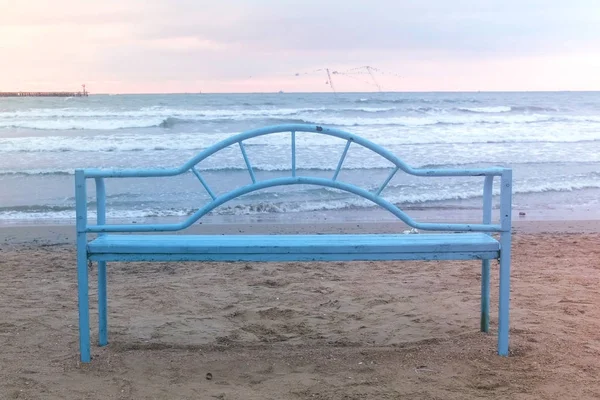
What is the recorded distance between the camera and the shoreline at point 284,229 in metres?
7.65

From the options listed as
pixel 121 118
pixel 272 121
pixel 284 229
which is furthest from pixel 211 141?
pixel 284 229

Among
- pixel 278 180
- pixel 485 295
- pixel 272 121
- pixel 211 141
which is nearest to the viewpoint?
pixel 278 180

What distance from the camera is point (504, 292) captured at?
11.0 ft

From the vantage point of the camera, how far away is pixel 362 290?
196 inches

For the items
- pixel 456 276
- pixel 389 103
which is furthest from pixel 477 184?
pixel 389 103

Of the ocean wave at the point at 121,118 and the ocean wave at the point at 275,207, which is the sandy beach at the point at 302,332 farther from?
the ocean wave at the point at 121,118

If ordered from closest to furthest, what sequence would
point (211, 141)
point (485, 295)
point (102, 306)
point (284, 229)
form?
1. point (102, 306)
2. point (485, 295)
3. point (284, 229)
4. point (211, 141)

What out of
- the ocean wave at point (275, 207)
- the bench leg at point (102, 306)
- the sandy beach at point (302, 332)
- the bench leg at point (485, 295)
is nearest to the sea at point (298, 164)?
the ocean wave at point (275, 207)

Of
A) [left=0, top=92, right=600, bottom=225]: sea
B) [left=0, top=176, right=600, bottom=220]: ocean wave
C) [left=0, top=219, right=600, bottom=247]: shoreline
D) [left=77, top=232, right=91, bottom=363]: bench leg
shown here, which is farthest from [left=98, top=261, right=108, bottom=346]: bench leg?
[left=0, top=176, right=600, bottom=220]: ocean wave

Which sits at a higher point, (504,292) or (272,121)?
(272,121)

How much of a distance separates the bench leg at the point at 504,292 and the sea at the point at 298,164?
534 cm

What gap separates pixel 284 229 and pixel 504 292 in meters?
4.86

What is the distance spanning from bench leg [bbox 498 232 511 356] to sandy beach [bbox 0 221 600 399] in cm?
10

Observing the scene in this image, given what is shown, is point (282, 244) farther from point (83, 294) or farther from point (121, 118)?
point (121, 118)
